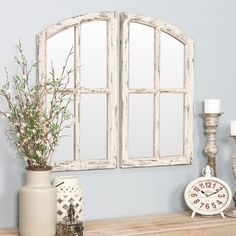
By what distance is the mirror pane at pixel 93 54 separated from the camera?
260 cm

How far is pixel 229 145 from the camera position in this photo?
2.98m

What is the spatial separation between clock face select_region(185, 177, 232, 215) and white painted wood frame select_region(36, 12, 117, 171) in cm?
40

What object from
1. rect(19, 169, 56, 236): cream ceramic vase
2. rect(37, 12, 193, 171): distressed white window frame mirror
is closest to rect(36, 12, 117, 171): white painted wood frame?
rect(37, 12, 193, 171): distressed white window frame mirror

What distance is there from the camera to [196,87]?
2.88 metres

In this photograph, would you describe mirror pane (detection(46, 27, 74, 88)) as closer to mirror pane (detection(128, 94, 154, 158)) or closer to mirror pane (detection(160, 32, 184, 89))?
mirror pane (detection(128, 94, 154, 158))

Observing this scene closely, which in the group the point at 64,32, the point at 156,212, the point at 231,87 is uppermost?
the point at 64,32

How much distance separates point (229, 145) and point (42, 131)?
1111 millimetres

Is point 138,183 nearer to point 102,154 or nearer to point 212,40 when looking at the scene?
point 102,154

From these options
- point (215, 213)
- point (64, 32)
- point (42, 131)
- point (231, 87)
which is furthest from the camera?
point (231, 87)

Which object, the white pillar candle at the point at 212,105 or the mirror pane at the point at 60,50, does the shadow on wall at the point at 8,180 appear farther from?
the white pillar candle at the point at 212,105

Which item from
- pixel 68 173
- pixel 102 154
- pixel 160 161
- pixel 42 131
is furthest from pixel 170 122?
pixel 42 131

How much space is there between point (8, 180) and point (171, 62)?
944mm

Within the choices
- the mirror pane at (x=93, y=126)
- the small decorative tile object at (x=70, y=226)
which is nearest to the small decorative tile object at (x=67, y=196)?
the small decorative tile object at (x=70, y=226)

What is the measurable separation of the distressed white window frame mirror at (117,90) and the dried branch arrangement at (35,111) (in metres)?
0.06
